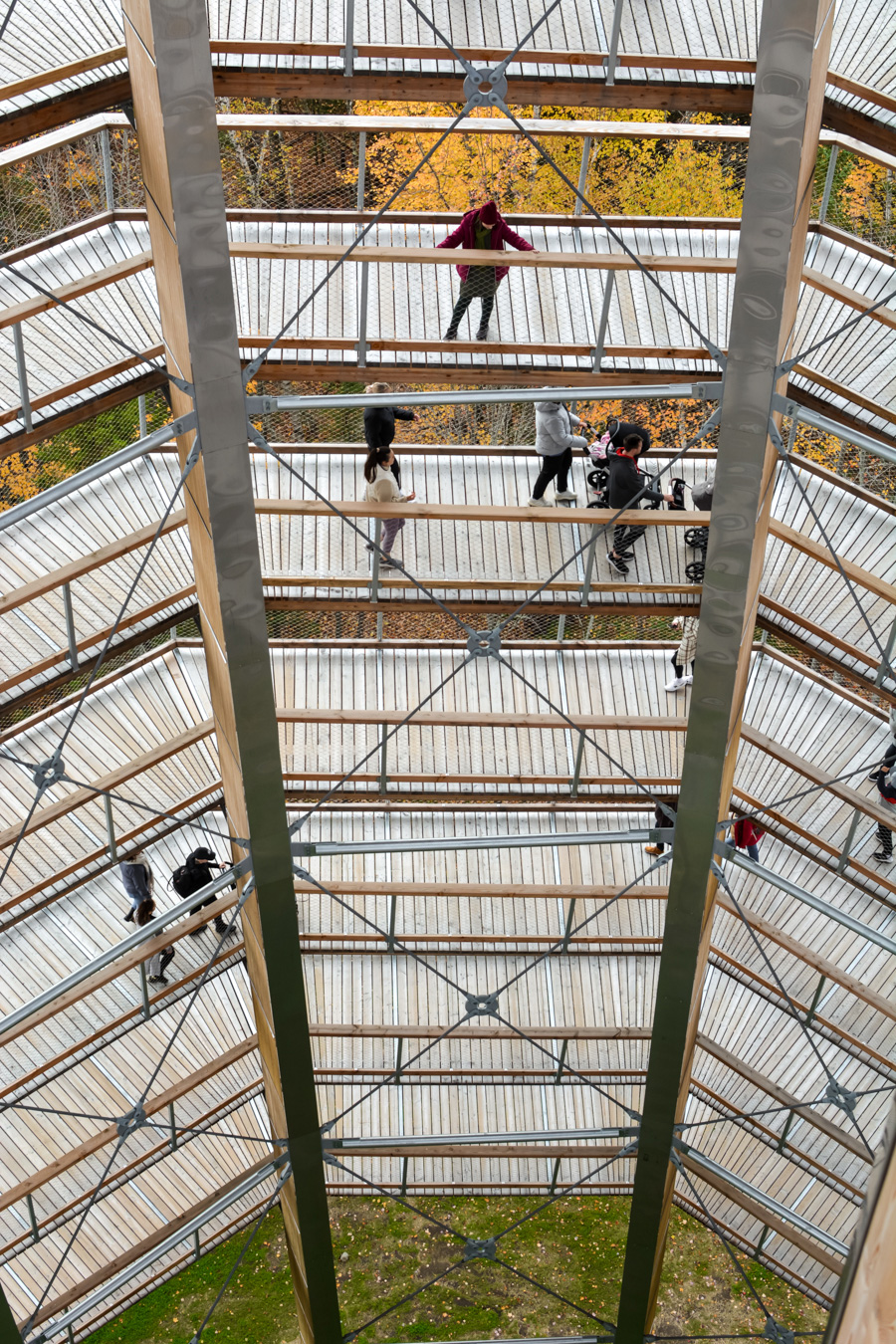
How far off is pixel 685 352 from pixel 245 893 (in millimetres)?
3404

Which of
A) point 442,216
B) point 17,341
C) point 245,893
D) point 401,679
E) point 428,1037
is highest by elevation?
point 442,216

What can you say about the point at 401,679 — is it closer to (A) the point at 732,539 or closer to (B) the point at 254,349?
(B) the point at 254,349

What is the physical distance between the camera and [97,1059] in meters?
9.69

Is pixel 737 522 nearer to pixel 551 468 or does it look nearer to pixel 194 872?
pixel 551 468

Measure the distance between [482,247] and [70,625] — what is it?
274cm

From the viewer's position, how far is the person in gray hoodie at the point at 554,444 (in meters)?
7.84

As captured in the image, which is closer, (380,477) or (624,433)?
(380,477)

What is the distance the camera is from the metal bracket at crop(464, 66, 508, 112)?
18.4ft

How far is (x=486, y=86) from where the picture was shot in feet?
18.8

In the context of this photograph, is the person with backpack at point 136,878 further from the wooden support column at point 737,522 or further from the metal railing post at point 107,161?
the metal railing post at point 107,161

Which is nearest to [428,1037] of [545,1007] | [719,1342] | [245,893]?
[545,1007]

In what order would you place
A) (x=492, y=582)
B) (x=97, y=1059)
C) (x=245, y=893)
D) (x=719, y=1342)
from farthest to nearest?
(x=719, y=1342), (x=97, y=1059), (x=492, y=582), (x=245, y=893)

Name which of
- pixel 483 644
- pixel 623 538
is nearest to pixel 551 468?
pixel 623 538

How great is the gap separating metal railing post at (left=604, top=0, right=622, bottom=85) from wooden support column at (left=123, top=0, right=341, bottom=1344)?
6.50 feet
